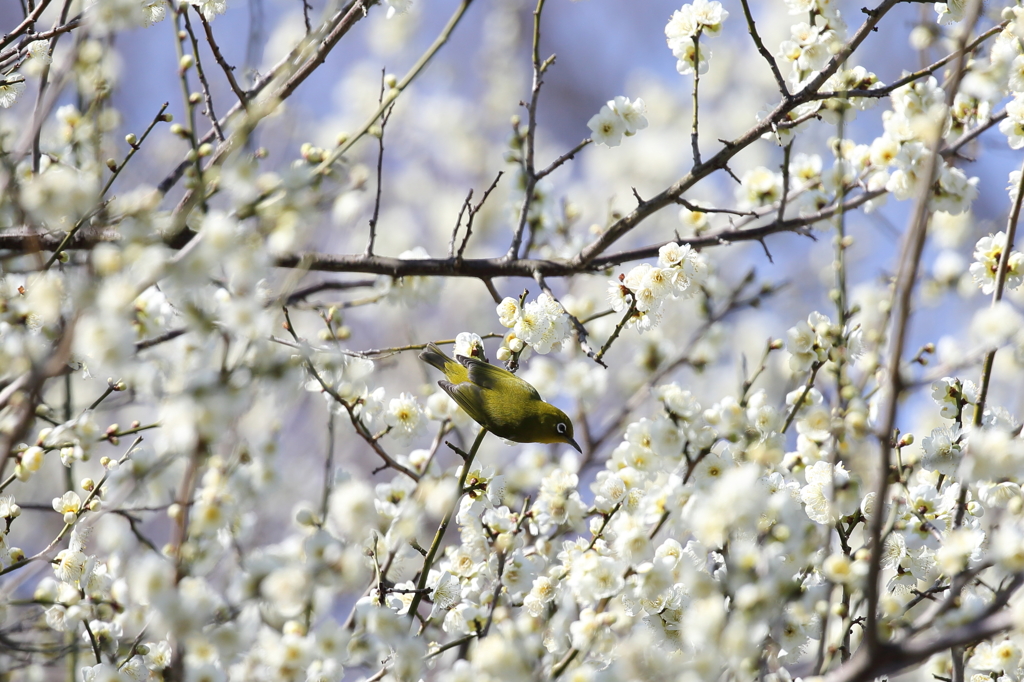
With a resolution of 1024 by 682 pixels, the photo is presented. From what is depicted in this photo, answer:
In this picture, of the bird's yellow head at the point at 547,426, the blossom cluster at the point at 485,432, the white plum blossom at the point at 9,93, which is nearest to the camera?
the blossom cluster at the point at 485,432

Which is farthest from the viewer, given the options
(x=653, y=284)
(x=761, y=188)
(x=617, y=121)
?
(x=761, y=188)

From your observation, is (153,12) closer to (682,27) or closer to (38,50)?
(38,50)

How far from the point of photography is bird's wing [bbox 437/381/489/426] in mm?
2688

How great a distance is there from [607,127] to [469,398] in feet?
3.87

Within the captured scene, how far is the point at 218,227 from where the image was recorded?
55.7 inches

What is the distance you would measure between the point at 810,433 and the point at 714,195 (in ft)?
21.4

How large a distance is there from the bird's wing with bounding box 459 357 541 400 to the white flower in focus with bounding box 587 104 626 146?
3.12 ft

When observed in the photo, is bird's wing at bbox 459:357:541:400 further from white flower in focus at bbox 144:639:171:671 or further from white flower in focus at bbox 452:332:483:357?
white flower in focus at bbox 144:639:171:671

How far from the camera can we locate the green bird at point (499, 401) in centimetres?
272

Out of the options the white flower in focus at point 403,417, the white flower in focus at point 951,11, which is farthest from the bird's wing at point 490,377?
the white flower in focus at point 951,11

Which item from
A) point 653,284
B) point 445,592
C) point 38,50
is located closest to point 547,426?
point 653,284

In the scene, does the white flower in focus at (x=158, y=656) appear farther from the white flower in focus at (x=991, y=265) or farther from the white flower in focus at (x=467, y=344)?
the white flower in focus at (x=991, y=265)

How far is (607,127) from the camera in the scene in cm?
308

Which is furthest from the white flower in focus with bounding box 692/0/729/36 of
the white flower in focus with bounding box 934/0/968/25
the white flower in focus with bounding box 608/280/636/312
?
the white flower in focus with bounding box 608/280/636/312
